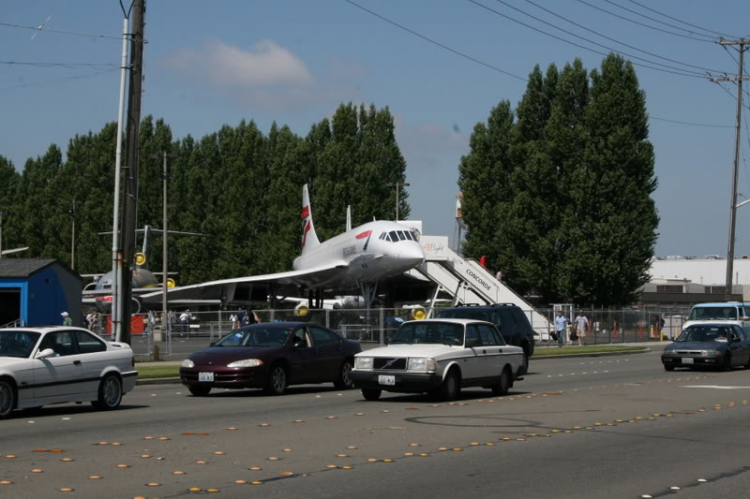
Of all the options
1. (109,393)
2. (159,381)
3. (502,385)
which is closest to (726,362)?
(502,385)

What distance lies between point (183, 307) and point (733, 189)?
1730 inches

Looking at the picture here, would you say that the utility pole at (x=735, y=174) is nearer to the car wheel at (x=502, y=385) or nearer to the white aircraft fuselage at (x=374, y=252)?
the white aircraft fuselage at (x=374, y=252)

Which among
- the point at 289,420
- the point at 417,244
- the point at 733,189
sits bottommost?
the point at 289,420

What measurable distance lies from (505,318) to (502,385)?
8583 millimetres

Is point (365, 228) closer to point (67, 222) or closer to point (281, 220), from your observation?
point (281, 220)

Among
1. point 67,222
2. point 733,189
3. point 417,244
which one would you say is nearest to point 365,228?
point 417,244

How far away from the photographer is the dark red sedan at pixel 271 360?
2002cm

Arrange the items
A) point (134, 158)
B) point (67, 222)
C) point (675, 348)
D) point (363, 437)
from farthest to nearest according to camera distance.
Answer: point (67, 222) → point (675, 348) → point (134, 158) → point (363, 437)

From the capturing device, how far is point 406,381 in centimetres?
1814

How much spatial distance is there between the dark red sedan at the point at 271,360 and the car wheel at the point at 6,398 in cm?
512

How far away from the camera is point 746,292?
108 meters

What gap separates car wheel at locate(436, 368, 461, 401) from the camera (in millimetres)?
18375

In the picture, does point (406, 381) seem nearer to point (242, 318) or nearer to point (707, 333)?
point (707, 333)

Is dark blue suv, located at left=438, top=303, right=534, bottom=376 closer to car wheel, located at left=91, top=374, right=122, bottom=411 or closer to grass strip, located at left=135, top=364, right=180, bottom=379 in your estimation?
grass strip, located at left=135, top=364, right=180, bottom=379
